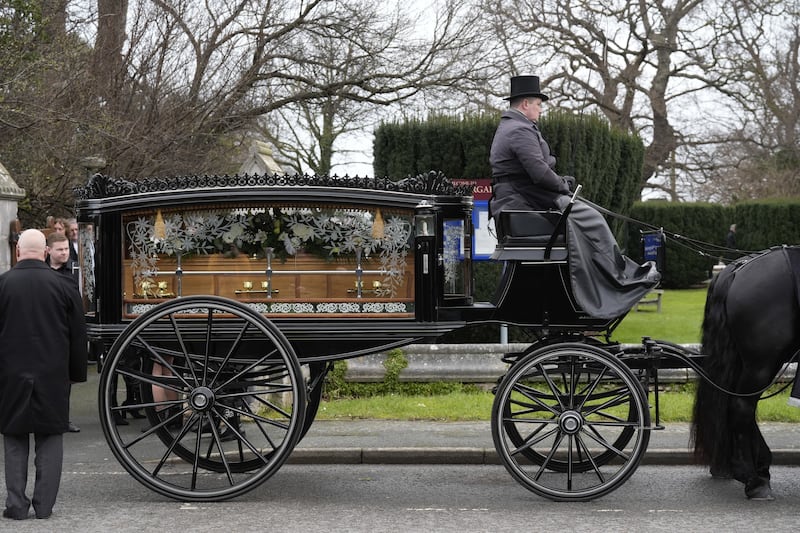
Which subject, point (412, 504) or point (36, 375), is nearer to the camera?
point (36, 375)

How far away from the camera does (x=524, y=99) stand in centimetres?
718

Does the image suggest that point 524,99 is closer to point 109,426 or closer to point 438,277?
point 438,277

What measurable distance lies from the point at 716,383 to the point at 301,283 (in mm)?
2857

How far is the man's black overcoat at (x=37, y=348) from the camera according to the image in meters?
6.21

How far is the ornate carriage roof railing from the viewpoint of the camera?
683 centimetres

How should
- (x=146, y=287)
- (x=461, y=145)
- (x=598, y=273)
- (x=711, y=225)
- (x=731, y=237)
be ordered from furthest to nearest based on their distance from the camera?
(x=711, y=225)
(x=731, y=237)
(x=461, y=145)
(x=146, y=287)
(x=598, y=273)

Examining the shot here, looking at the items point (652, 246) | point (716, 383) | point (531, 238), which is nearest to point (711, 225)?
point (652, 246)

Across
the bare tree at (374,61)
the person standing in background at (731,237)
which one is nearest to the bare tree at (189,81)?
the bare tree at (374,61)

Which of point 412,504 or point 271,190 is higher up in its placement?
point 271,190

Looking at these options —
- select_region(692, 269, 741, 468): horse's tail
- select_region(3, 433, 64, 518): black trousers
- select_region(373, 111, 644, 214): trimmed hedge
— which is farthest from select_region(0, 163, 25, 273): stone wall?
select_region(692, 269, 741, 468): horse's tail

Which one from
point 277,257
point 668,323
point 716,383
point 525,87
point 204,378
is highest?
point 525,87

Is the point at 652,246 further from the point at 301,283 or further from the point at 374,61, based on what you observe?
the point at 374,61

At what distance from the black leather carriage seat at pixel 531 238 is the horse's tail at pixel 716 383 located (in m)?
1.19

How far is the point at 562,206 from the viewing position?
691cm
